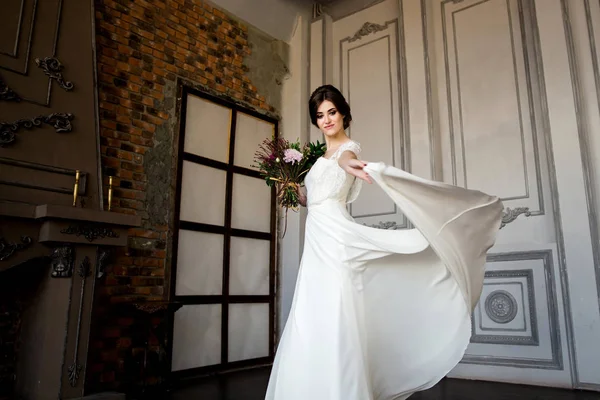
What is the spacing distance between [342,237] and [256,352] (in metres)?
2.78

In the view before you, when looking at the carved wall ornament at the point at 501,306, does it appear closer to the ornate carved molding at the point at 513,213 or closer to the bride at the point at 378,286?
the ornate carved molding at the point at 513,213

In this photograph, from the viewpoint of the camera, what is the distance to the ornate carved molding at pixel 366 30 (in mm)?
5031

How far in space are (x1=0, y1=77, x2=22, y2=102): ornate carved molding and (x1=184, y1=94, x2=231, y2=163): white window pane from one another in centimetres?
162

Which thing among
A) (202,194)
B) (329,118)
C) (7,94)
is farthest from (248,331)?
(7,94)

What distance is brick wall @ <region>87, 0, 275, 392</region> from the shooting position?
3.38 metres

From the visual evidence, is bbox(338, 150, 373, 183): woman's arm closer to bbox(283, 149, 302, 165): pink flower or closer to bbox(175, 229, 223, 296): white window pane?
bbox(283, 149, 302, 165): pink flower

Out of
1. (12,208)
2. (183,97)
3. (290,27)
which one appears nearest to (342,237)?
(12,208)

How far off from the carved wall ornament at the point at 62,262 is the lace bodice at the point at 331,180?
144cm

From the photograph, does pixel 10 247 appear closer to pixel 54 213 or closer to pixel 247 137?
pixel 54 213

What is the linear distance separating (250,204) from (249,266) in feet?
2.09

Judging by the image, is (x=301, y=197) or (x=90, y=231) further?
(x=90, y=231)

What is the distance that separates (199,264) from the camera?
414 centimetres

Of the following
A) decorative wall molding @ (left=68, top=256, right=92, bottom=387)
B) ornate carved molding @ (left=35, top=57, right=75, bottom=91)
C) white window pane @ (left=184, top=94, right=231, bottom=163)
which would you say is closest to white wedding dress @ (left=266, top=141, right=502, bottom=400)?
decorative wall molding @ (left=68, top=256, right=92, bottom=387)

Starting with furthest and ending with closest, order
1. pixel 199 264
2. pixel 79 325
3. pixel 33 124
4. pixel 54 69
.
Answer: pixel 199 264, pixel 54 69, pixel 33 124, pixel 79 325
